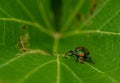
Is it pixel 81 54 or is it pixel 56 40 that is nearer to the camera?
pixel 81 54

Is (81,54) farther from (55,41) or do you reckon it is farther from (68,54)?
(55,41)

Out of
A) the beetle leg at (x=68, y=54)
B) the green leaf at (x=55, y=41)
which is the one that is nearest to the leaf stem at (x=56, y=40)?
the green leaf at (x=55, y=41)

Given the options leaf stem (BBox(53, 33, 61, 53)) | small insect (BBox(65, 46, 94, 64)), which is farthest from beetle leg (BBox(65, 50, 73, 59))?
leaf stem (BBox(53, 33, 61, 53))

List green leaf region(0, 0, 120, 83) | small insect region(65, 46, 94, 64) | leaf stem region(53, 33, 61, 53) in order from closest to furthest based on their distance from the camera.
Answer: green leaf region(0, 0, 120, 83) → small insect region(65, 46, 94, 64) → leaf stem region(53, 33, 61, 53)

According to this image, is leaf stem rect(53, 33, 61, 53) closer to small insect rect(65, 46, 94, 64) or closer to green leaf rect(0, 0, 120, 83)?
green leaf rect(0, 0, 120, 83)

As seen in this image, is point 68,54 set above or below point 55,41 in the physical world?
below

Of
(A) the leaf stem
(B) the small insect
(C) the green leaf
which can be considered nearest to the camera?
(C) the green leaf

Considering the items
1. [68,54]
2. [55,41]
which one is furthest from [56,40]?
[68,54]

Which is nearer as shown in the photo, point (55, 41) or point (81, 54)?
point (81, 54)
